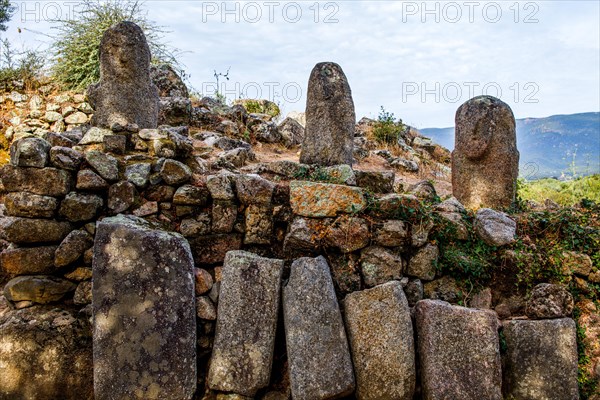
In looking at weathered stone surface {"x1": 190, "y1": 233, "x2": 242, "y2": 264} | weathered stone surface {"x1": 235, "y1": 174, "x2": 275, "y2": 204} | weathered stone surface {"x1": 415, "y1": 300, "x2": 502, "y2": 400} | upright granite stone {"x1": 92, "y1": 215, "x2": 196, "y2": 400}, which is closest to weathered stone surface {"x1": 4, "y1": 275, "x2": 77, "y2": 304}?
upright granite stone {"x1": 92, "y1": 215, "x2": 196, "y2": 400}

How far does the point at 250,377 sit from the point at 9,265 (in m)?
2.54

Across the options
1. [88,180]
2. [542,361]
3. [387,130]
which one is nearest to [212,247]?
[88,180]

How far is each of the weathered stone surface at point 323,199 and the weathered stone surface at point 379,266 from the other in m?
0.50

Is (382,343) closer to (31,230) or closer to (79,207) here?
(79,207)

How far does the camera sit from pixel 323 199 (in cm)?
429

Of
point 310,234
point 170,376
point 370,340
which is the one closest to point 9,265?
point 170,376

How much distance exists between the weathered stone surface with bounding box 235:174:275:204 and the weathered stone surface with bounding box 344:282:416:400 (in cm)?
144

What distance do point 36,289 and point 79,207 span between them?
0.86 m

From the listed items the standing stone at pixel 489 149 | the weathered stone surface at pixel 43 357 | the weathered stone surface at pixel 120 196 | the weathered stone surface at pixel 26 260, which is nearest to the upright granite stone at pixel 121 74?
the weathered stone surface at pixel 120 196

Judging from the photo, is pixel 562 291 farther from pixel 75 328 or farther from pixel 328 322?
pixel 75 328

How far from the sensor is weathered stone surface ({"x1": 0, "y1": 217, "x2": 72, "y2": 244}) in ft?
12.3

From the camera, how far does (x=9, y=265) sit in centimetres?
373

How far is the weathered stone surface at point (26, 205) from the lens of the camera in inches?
148

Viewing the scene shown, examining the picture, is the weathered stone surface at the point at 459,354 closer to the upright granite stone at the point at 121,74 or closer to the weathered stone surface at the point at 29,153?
the weathered stone surface at the point at 29,153
